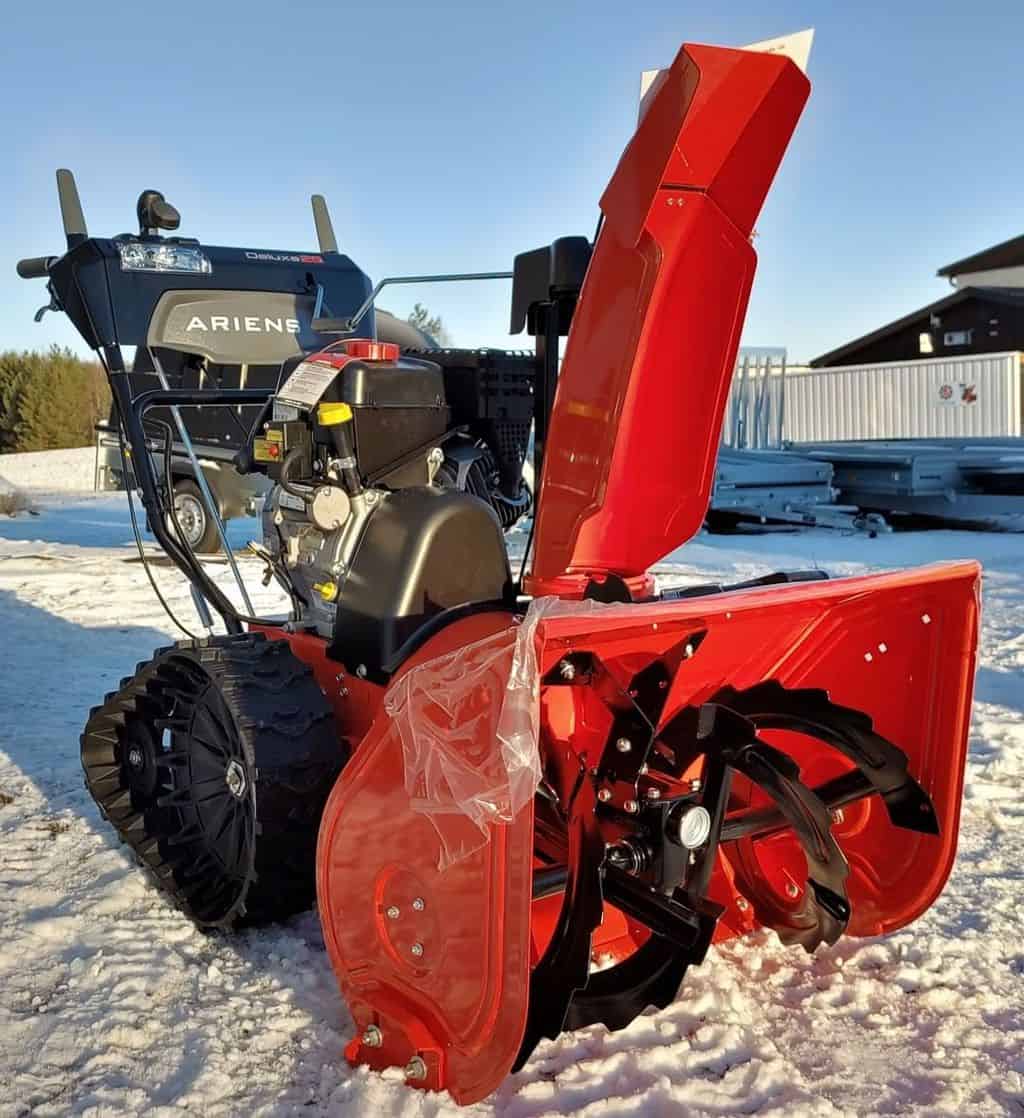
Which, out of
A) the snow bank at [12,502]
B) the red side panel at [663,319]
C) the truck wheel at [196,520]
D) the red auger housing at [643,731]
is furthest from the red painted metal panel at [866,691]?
the snow bank at [12,502]

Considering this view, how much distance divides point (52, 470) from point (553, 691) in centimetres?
2516

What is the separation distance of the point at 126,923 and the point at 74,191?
100 inches

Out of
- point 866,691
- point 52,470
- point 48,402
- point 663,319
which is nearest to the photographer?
point 663,319

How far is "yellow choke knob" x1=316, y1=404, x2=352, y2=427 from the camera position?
9.88 feet

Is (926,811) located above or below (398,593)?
below

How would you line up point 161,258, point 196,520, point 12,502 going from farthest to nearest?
point 12,502
point 196,520
point 161,258

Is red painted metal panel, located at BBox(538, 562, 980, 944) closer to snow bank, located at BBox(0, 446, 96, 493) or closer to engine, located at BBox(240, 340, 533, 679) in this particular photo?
engine, located at BBox(240, 340, 533, 679)

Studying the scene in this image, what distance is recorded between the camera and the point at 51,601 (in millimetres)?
8219

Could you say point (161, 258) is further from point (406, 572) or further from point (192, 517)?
point (192, 517)

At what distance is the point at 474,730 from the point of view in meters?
2.13

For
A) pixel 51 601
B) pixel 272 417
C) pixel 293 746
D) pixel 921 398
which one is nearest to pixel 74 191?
pixel 272 417

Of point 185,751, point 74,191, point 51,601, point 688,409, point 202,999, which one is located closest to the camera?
point 202,999

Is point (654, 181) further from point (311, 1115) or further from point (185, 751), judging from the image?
point (311, 1115)

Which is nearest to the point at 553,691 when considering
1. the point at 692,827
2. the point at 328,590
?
the point at 692,827
